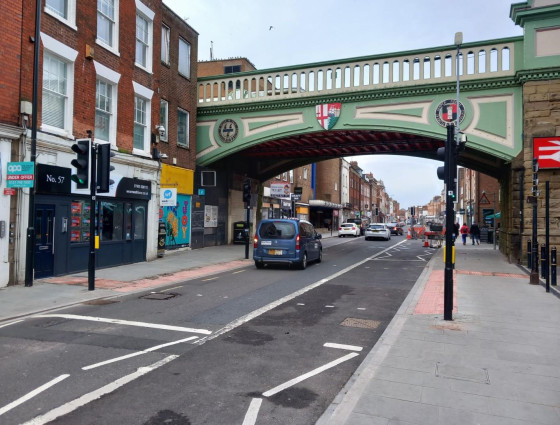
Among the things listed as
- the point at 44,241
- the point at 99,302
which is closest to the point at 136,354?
the point at 99,302

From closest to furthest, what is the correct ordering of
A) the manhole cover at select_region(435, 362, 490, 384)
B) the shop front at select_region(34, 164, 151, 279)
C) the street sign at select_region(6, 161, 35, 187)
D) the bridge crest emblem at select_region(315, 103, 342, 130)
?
the manhole cover at select_region(435, 362, 490, 384), the street sign at select_region(6, 161, 35, 187), the shop front at select_region(34, 164, 151, 279), the bridge crest emblem at select_region(315, 103, 342, 130)

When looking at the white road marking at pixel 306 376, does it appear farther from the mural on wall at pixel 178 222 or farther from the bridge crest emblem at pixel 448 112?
the mural on wall at pixel 178 222

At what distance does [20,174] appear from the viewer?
1025 cm

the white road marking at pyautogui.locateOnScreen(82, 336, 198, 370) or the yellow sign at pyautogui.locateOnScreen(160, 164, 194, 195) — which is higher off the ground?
the yellow sign at pyautogui.locateOnScreen(160, 164, 194, 195)

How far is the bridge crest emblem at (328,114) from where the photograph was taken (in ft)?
62.8

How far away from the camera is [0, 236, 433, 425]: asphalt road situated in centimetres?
412

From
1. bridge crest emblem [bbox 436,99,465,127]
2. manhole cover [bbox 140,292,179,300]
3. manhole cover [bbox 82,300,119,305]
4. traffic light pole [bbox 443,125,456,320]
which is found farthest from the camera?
bridge crest emblem [bbox 436,99,465,127]

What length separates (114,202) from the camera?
15.3m

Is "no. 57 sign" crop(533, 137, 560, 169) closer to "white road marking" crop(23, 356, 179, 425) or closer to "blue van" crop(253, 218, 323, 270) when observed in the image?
"blue van" crop(253, 218, 323, 270)

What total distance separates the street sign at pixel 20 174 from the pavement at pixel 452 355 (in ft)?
8.51

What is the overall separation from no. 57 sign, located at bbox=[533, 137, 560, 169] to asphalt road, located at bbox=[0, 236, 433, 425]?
9.22m

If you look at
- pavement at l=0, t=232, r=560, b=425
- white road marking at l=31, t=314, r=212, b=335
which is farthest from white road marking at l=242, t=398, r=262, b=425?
white road marking at l=31, t=314, r=212, b=335

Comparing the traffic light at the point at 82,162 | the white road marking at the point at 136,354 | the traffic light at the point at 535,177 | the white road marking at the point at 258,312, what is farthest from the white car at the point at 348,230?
the white road marking at the point at 136,354

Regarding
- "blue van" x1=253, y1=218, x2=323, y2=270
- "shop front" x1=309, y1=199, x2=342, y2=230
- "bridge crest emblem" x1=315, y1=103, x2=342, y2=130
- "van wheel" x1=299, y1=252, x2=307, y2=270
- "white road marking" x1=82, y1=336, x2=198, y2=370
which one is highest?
"bridge crest emblem" x1=315, y1=103, x2=342, y2=130
